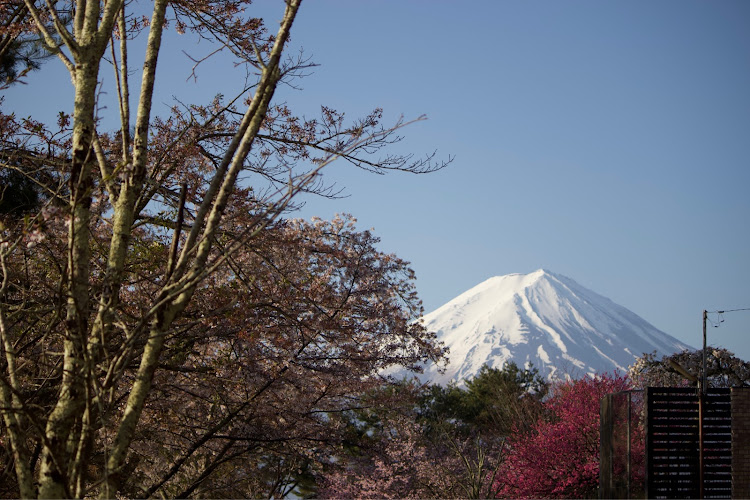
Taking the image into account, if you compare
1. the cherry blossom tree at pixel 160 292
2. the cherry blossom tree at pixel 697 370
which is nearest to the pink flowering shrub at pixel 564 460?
the cherry blossom tree at pixel 697 370

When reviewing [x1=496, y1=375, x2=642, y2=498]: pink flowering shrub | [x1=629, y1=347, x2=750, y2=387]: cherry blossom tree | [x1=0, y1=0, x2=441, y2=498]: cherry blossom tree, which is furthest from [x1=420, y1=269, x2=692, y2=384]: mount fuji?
[x1=0, y1=0, x2=441, y2=498]: cherry blossom tree

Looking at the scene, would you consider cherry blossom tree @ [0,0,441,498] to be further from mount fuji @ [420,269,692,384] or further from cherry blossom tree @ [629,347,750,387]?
mount fuji @ [420,269,692,384]

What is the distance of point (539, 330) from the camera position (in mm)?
160000

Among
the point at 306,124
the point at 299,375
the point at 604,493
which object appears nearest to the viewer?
the point at 306,124

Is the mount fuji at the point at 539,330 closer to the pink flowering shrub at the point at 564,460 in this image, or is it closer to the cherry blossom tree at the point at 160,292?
the pink flowering shrub at the point at 564,460

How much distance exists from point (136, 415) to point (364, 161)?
340 cm

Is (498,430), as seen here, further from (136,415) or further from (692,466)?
(136,415)

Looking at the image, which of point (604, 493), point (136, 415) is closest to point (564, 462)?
point (604, 493)

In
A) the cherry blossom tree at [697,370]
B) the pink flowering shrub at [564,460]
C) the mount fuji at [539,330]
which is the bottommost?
the pink flowering shrub at [564,460]

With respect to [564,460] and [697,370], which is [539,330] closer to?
[697,370]

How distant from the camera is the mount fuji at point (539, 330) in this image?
14525 cm

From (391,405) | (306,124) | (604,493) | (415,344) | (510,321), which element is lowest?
(604,493)

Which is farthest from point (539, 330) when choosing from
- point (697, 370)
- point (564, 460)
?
point (564, 460)

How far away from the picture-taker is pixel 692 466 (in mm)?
11094
